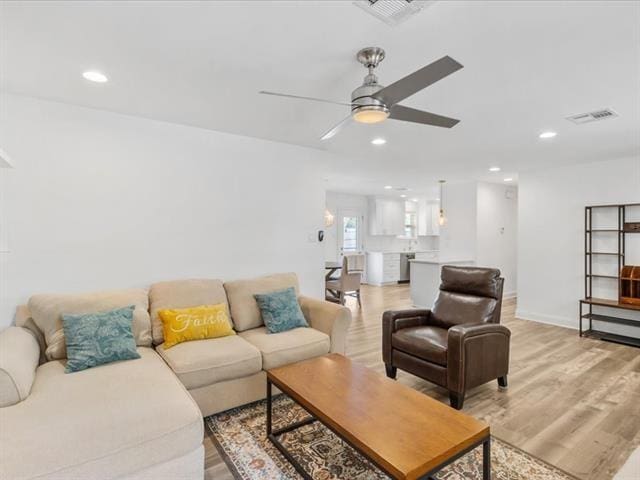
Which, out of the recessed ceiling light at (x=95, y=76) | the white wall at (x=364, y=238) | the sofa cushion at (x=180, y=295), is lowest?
the sofa cushion at (x=180, y=295)

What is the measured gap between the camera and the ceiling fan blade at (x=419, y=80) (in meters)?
1.55

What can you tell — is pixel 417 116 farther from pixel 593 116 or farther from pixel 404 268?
pixel 404 268

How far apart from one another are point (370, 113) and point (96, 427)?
209 centimetres

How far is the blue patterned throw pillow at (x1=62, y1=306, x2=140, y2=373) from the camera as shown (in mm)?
2234

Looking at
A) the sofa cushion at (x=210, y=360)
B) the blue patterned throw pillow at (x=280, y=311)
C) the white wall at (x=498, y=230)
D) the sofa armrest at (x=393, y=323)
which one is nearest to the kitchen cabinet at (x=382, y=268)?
the white wall at (x=498, y=230)

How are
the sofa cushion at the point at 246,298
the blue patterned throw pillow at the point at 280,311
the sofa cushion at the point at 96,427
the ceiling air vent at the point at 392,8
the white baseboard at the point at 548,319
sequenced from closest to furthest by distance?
the sofa cushion at the point at 96,427 → the ceiling air vent at the point at 392,8 → the blue patterned throw pillow at the point at 280,311 → the sofa cushion at the point at 246,298 → the white baseboard at the point at 548,319

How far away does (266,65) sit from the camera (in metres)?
2.17

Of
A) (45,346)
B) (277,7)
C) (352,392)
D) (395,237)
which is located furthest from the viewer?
(395,237)

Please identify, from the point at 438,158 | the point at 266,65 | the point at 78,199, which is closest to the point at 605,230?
the point at 438,158

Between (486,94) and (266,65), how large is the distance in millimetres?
1657

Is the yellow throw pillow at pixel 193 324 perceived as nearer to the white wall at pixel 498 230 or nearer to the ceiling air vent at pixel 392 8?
the ceiling air vent at pixel 392 8

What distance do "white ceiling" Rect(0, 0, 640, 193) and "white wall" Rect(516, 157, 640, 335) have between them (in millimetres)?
1424

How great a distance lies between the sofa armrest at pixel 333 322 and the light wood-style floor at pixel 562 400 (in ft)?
2.10

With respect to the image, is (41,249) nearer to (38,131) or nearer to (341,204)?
(38,131)
